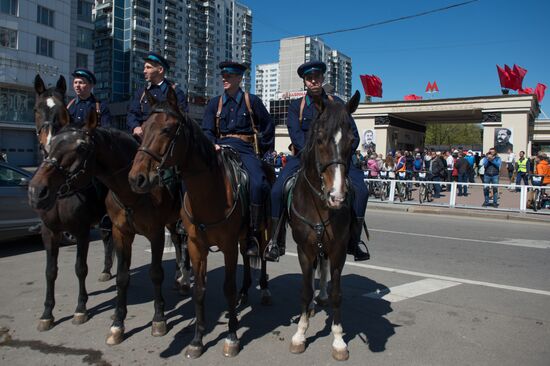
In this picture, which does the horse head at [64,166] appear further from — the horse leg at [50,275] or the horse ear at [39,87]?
the horse ear at [39,87]

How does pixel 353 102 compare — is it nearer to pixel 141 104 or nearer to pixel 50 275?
pixel 141 104

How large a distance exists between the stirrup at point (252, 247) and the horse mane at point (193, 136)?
105 cm

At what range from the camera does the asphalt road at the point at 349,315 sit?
13.1 feet

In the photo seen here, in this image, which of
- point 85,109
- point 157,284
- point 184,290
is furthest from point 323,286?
point 85,109

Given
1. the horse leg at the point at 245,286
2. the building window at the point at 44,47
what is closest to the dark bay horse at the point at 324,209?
the horse leg at the point at 245,286

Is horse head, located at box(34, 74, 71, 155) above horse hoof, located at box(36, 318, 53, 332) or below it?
above

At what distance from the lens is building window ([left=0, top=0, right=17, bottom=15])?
40847mm

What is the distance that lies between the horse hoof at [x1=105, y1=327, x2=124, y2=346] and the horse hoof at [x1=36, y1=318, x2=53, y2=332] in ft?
2.69

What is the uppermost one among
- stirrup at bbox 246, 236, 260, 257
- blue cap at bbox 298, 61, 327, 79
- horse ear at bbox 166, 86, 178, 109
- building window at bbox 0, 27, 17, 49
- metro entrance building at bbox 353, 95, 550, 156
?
building window at bbox 0, 27, 17, 49

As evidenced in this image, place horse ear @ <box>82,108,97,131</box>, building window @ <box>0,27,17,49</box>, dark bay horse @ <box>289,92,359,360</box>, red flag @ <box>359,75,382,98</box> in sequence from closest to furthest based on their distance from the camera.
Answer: dark bay horse @ <box>289,92,359,360</box>
horse ear @ <box>82,108,97,131</box>
red flag @ <box>359,75,382,98</box>
building window @ <box>0,27,17,49</box>

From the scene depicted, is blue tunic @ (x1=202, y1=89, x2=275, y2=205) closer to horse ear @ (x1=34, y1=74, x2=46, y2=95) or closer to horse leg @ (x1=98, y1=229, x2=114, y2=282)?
horse ear @ (x1=34, y1=74, x2=46, y2=95)

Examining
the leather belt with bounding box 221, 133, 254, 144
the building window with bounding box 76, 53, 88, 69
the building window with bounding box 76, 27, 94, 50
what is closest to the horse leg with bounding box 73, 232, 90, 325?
the leather belt with bounding box 221, 133, 254, 144

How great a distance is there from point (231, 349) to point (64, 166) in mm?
2385

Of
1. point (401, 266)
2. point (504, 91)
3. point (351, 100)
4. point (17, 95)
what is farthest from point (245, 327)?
point (17, 95)
